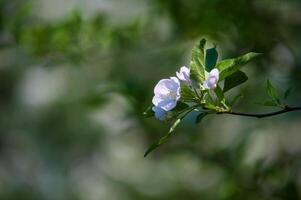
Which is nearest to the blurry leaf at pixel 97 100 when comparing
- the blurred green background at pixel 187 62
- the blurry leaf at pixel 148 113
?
the blurred green background at pixel 187 62

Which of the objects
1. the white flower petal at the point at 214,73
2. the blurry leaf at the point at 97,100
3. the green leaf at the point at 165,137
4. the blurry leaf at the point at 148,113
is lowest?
the blurry leaf at the point at 97,100

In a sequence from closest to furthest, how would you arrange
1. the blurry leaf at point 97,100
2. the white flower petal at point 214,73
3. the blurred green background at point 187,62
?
the white flower petal at point 214,73 → the blurred green background at point 187,62 → the blurry leaf at point 97,100

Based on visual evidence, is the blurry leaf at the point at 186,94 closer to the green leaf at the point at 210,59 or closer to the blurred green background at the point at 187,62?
the green leaf at the point at 210,59

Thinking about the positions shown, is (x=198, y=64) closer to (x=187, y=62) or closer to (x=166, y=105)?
(x=166, y=105)

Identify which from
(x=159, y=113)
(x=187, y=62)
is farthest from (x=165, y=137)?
(x=187, y=62)

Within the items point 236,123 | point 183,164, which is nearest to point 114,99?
point 183,164

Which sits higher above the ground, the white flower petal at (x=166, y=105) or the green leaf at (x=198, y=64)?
the green leaf at (x=198, y=64)

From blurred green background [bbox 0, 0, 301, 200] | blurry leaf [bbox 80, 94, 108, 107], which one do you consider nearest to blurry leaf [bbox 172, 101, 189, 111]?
blurred green background [bbox 0, 0, 301, 200]
